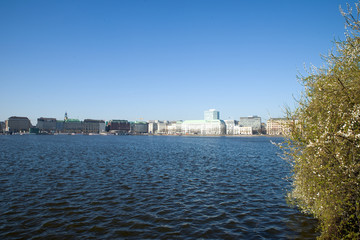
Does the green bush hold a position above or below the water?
above

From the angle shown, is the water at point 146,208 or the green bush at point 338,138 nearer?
the green bush at point 338,138

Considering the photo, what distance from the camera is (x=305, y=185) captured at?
42.9 feet

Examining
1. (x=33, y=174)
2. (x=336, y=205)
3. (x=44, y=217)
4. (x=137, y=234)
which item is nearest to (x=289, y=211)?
(x=336, y=205)

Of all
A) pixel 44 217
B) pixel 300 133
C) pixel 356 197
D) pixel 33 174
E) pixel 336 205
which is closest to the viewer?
pixel 356 197

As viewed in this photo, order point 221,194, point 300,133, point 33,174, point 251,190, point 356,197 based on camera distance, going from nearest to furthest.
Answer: point 356,197 < point 300,133 < point 221,194 < point 251,190 < point 33,174

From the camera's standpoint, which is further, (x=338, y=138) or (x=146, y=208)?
(x=146, y=208)

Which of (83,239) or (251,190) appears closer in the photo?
(83,239)

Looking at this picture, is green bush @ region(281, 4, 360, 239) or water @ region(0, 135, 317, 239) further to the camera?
water @ region(0, 135, 317, 239)

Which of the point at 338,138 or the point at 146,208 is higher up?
the point at 338,138

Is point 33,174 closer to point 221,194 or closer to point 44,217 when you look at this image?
point 44,217

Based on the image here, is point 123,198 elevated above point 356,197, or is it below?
below

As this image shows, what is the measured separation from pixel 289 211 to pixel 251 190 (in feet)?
18.1

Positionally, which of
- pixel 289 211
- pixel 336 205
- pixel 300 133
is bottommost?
pixel 289 211

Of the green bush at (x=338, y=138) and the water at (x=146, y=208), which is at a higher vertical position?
the green bush at (x=338, y=138)
